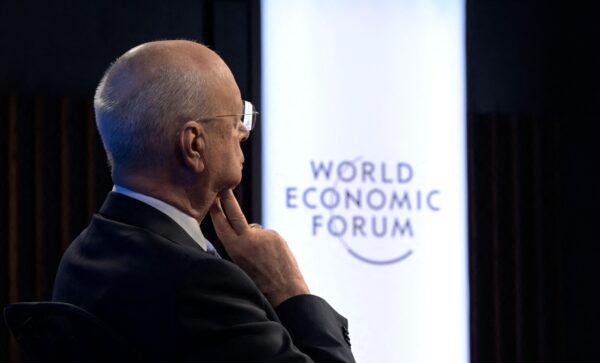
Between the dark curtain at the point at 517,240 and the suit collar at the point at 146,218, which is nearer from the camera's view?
the suit collar at the point at 146,218

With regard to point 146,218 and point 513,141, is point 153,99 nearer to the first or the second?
point 146,218

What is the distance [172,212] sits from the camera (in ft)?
4.47

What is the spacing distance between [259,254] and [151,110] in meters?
0.29

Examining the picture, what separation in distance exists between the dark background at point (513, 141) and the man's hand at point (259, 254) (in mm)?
2815

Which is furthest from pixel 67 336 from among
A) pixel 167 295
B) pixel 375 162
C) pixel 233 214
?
pixel 375 162

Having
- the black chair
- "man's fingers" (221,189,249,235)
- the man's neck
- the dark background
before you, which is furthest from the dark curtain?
the black chair

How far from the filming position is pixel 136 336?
122 cm

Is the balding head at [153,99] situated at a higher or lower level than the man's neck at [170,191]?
higher

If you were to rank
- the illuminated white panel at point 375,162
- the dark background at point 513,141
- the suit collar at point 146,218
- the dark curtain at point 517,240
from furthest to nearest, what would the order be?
the dark curtain at point 517,240, the dark background at point 513,141, the illuminated white panel at point 375,162, the suit collar at point 146,218

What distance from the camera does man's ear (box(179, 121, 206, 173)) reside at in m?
1.36

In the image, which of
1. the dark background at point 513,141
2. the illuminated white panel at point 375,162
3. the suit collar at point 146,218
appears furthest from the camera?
the dark background at point 513,141

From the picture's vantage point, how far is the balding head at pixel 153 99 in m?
1.34

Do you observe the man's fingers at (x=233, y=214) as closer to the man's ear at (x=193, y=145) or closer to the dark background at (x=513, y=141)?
the man's ear at (x=193, y=145)

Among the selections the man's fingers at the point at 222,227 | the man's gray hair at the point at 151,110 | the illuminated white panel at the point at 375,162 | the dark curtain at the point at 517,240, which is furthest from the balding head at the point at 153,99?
the dark curtain at the point at 517,240
